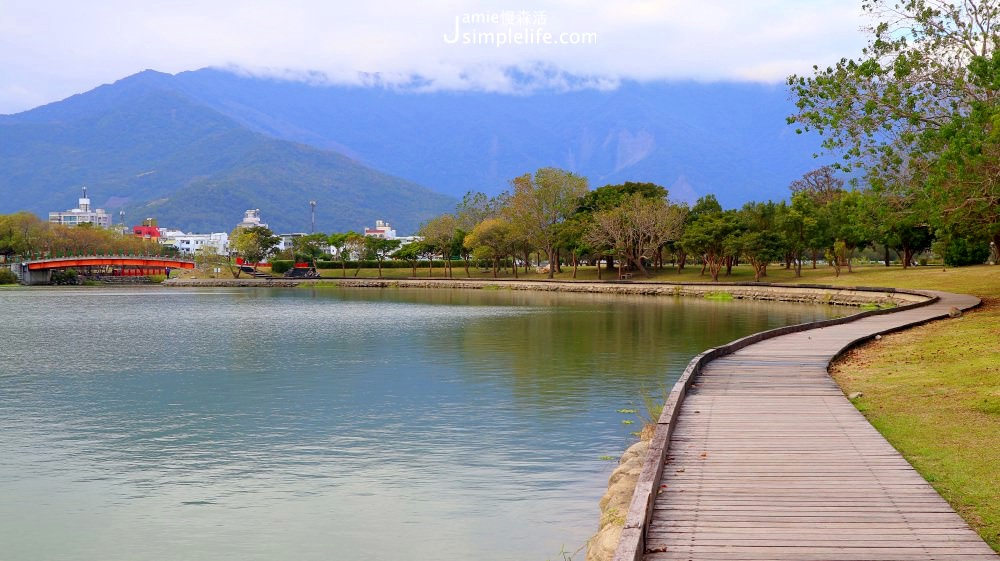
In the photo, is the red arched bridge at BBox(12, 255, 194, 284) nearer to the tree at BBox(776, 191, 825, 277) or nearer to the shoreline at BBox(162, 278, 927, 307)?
the shoreline at BBox(162, 278, 927, 307)

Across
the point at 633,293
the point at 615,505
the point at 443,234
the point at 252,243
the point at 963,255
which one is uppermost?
the point at 443,234

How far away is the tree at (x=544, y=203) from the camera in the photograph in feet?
385

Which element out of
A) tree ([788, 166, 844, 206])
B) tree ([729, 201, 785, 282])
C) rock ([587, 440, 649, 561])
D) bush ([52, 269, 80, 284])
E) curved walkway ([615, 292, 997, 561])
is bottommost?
rock ([587, 440, 649, 561])

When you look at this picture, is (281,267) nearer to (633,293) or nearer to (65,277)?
(65,277)

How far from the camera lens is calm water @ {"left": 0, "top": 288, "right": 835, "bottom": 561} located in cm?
1440

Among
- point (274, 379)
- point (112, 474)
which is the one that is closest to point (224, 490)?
point (112, 474)

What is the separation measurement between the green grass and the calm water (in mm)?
5048

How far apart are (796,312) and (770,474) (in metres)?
51.4

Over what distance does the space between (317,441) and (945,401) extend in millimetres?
13082

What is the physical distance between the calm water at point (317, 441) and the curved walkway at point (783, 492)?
7.52 ft

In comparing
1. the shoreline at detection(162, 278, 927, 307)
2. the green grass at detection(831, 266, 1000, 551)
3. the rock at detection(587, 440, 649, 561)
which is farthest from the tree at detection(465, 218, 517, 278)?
the rock at detection(587, 440, 649, 561)

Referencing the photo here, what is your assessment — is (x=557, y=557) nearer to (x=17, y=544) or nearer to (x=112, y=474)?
(x=17, y=544)

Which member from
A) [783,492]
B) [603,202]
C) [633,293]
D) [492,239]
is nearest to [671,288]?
[633,293]

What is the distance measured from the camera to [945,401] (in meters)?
18.6
